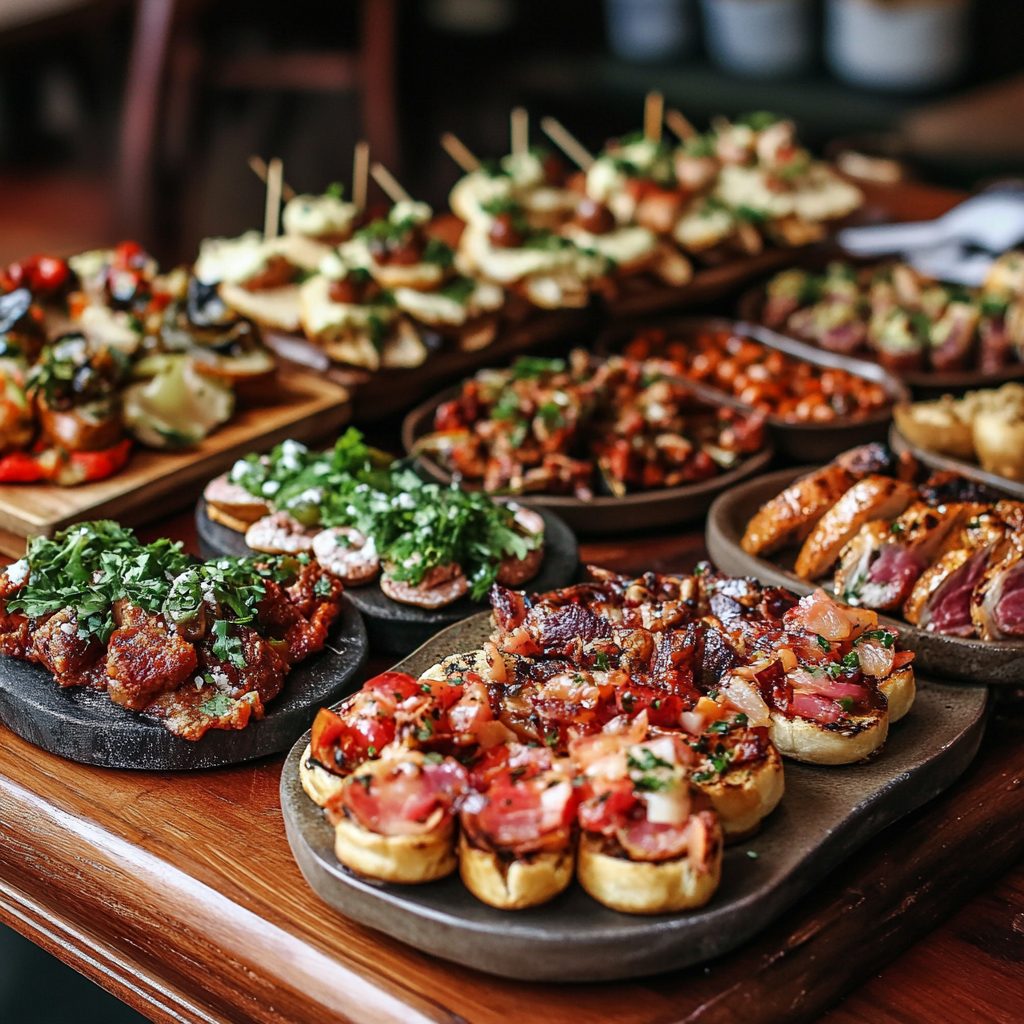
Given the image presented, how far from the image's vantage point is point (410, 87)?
11.3 metres

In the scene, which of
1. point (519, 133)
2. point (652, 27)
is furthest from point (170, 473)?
point (652, 27)

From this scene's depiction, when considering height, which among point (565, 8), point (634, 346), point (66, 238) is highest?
point (565, 8)

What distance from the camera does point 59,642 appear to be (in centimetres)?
239

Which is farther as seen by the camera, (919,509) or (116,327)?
(116,327)

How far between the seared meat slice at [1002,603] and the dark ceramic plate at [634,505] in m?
0.97

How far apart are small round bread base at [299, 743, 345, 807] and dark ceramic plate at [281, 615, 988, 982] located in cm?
3

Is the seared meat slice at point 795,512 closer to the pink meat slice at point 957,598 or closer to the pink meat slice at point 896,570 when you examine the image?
the pink meat slice at point 896,570

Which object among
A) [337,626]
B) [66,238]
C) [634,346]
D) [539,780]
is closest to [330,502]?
[337,626]

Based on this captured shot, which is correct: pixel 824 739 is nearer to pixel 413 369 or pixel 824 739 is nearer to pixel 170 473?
pixel 170 473

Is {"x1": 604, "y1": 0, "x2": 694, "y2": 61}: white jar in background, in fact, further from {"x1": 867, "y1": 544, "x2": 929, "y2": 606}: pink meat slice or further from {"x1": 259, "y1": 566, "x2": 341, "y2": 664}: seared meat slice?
{"x1": 259, "y1": 566, "x2": 341, "y2": 664}: seared meat slice

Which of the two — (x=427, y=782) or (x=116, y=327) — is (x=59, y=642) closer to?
(x=427, y=782)

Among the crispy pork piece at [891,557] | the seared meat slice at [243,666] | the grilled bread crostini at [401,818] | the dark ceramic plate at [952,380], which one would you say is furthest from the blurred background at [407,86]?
the grilled bread crostini at [401,818]

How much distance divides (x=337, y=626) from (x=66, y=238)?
704cm

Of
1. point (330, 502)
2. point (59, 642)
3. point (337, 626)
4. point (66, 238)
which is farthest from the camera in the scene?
point (66, 238)
